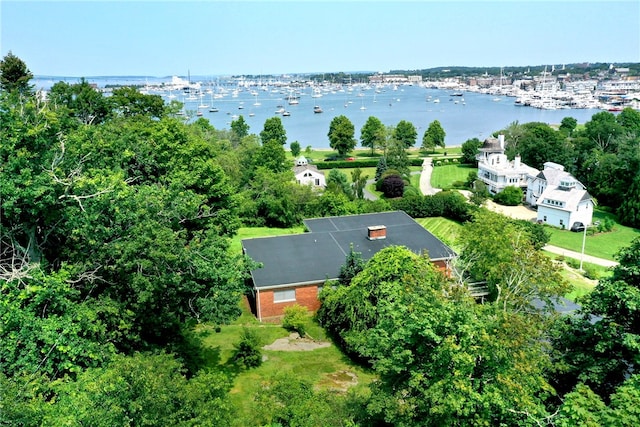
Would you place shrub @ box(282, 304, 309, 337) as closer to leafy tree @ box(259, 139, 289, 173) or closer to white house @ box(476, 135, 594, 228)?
leafy tree @ box(259, 139, 289, 173)

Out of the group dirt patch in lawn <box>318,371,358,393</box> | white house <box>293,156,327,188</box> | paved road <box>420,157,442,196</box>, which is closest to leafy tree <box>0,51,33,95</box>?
white house <box>293,156,327,188</box>

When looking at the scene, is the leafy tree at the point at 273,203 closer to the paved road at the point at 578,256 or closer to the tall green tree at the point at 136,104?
the tall green tree at the point at 136,104

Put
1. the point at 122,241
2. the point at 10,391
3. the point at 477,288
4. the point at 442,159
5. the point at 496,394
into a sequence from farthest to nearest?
the point at 442,159, the point at 477,288, the point at 122,241, the point at 496,394, the point at 10,391

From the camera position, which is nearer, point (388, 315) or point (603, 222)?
point (388, 315)

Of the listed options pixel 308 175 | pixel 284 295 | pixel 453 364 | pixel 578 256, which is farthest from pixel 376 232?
pixel 308 175

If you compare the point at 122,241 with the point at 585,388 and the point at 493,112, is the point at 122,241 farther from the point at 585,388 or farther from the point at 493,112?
the point at 493,112

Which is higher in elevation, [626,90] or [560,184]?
[626,90]

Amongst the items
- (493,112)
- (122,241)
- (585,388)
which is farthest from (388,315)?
(493,112)

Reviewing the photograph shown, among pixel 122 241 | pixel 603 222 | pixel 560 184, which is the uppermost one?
pixel 122 241

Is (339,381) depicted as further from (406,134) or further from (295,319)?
(406,134)
